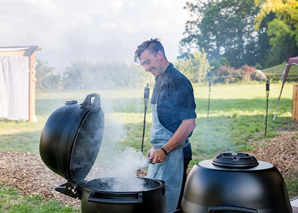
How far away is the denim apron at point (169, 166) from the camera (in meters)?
2.12

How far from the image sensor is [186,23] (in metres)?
32.5

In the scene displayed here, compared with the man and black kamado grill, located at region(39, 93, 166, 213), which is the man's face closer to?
the man

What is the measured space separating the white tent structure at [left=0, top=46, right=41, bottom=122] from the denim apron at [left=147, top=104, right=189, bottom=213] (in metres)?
8.37

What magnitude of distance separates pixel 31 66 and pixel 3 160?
16.3ft

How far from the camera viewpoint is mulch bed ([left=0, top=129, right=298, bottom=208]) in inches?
169

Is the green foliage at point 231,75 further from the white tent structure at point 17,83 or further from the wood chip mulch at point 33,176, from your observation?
the wood chip mulch at point 33,176

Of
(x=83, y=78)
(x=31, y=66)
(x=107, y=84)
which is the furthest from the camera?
(x=31, y=66)

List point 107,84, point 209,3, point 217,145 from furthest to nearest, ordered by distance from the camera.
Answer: point 209,3 < point 217,145 < point 107,84

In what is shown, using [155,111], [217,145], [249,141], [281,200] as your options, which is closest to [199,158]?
[217,145]

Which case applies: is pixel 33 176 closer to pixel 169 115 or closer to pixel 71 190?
pixel 169 115

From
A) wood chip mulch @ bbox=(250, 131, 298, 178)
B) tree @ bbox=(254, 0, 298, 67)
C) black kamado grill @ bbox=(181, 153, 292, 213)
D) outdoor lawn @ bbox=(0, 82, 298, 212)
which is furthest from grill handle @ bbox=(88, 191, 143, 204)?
tree @ bbox=(254, 0, 298, 67)

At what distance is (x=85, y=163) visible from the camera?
5.47 feet

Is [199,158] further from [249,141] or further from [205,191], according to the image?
[205,191]

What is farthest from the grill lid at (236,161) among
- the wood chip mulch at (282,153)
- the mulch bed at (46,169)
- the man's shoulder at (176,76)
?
the wood chip mulch at (282,153)
